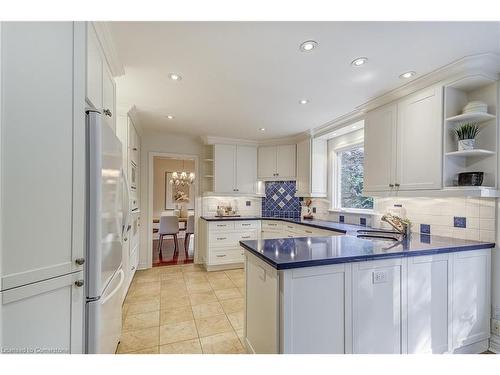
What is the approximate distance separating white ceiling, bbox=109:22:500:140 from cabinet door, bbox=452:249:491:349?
155cm

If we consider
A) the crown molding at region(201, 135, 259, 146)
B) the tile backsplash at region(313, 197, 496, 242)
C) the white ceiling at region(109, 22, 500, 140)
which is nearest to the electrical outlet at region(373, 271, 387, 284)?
the tile backsplash at region(313, 197, 496, 242)

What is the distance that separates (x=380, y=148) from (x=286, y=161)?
6.56 feet

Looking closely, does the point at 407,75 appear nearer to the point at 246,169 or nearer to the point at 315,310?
the point at 315,310

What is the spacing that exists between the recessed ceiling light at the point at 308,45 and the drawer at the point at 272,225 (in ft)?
9.57

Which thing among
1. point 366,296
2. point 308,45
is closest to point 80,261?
point 366,296

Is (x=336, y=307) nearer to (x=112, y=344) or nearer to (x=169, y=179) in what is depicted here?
(x=112, y=344)

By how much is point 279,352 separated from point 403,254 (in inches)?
40.6

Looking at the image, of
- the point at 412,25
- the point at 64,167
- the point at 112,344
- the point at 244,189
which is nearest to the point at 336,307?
the point at 112,344

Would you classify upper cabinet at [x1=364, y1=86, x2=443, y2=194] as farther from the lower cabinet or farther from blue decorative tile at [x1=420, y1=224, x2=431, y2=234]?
the lower cabinet

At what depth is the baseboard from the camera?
6.04ft

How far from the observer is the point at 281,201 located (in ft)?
15.3

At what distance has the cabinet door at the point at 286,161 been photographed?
14.2 feet
